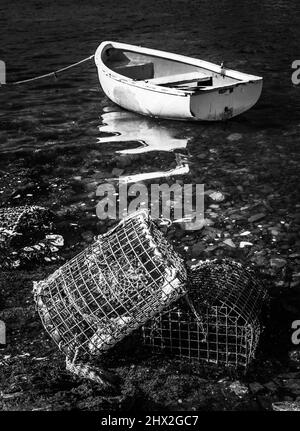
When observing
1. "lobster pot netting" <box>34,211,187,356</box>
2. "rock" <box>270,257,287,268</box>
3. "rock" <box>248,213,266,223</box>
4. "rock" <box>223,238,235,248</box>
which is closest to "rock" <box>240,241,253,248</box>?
"rock" <box>223,238,235,248</box>

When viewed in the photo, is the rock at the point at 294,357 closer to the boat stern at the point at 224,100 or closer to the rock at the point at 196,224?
the rock at the point at 196,224

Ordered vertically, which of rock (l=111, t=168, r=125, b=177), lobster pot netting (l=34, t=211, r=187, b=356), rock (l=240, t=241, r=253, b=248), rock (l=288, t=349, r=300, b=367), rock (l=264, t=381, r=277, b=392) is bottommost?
rock (l=264, t=381, r=277, b=392)

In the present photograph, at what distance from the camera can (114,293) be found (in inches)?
196

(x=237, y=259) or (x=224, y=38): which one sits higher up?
(x=224, y=38)

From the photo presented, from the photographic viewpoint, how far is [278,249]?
756 centimetres

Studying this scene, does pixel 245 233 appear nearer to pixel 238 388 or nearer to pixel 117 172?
pixel 238 388

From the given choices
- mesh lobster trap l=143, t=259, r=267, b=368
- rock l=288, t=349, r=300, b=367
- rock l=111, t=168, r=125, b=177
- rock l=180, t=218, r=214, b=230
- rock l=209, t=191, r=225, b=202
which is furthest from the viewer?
rock l=111, t=168, r=125, b=177

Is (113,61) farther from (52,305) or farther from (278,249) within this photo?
(52,305)

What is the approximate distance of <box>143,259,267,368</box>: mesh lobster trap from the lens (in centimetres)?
522

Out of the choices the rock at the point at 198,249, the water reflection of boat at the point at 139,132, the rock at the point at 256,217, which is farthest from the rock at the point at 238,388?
the water reflection of boat at the point at 139,132

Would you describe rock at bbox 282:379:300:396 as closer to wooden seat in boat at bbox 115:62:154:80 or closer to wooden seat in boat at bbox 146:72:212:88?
wooden seat in boat at bbox 146:72:212:88

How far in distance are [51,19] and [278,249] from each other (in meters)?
23.4

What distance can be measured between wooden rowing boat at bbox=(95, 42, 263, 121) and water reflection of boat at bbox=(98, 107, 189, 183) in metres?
0.28
